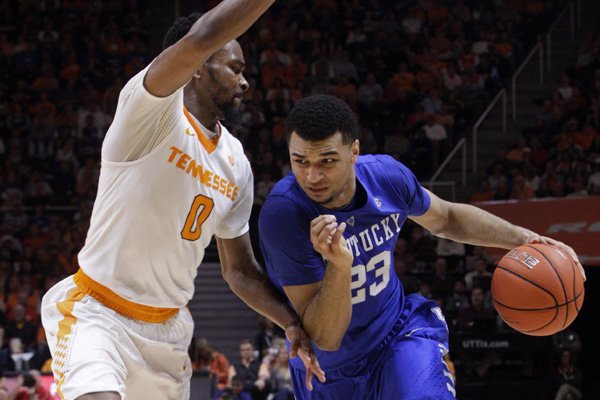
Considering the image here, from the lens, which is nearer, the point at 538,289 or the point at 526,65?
the point at 538,289

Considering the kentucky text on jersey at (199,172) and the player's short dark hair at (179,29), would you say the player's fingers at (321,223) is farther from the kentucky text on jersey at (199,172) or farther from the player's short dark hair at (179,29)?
the player's short dark hair at (179,29)

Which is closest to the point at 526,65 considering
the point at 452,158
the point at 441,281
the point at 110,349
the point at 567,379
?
the point at 452,158

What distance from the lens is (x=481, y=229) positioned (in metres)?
4.62

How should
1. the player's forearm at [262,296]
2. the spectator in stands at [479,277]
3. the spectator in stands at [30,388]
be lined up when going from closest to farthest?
1. the player's forearm at [262,296]
2. the spectator in stands at [30,388]
3. the spectator in stands at [479,277]

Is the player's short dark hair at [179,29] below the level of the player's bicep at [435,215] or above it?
above

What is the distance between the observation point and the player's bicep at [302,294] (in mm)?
3988

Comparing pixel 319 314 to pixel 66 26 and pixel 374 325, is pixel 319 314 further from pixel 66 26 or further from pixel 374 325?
pixel 66 26

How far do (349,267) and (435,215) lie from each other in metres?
1.10

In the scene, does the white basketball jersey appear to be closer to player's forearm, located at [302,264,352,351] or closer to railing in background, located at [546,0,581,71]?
player's forearm, located at [302,264,352,351]

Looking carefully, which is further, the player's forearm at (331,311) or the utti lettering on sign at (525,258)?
the utti lettering on sign at (525,258)

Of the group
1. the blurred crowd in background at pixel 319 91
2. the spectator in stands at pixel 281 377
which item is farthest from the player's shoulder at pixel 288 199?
the blurred crowd in background at pixel 319 91

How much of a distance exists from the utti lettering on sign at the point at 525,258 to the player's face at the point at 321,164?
1.00 m

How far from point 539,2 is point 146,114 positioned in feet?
53.1

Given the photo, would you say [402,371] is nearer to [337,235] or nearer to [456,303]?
[337,235]
